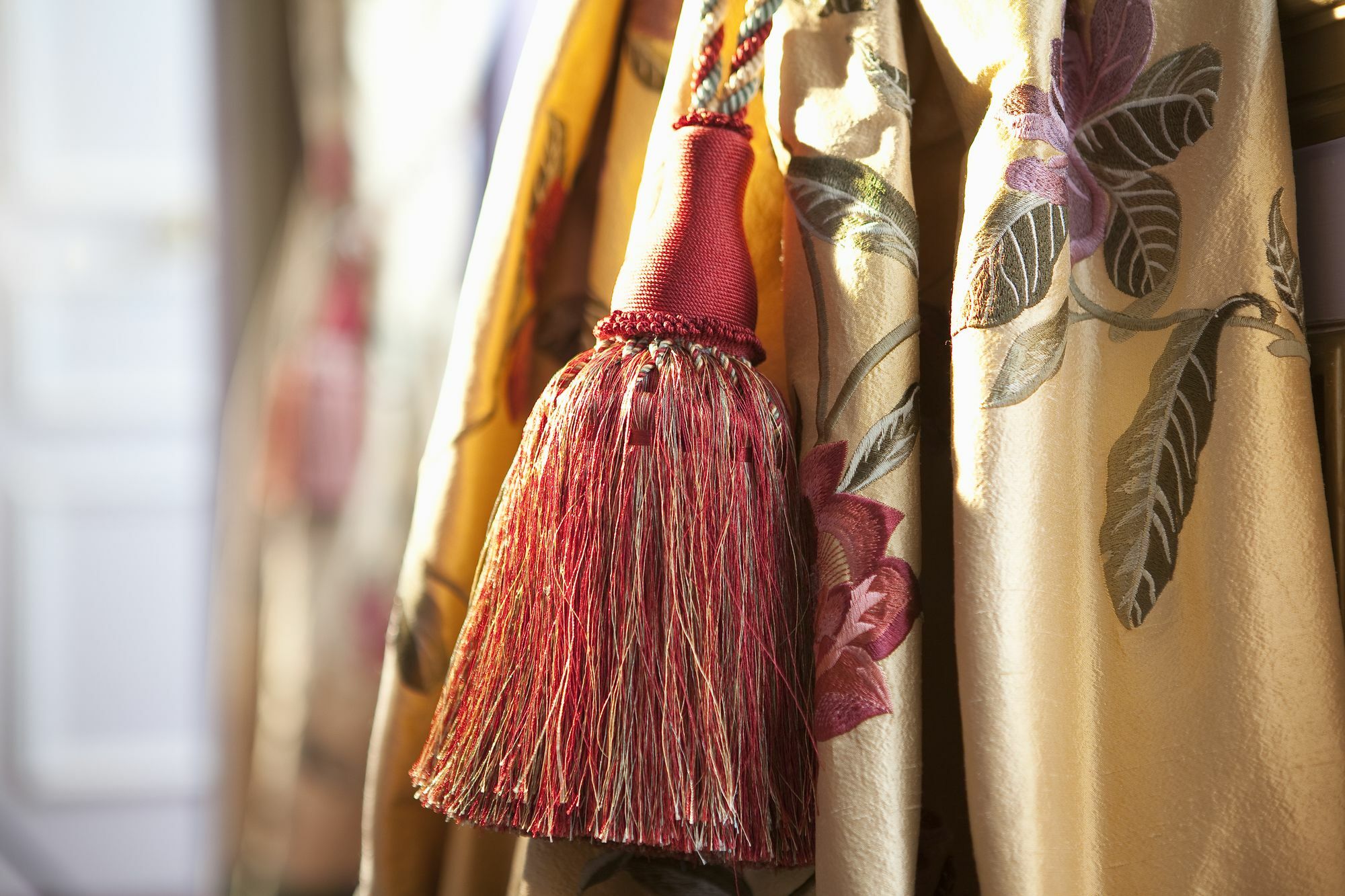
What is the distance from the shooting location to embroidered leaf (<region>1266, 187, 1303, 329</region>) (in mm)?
320

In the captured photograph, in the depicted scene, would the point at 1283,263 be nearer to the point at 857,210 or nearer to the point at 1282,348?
the point at 1282,348

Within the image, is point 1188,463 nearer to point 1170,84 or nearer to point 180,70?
point 1170,84

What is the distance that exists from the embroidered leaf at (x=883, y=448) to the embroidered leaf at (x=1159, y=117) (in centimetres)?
13

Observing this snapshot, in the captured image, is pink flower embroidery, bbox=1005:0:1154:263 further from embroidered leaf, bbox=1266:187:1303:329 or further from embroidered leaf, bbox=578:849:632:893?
embroidered leaf, bbox=578:849:632:893

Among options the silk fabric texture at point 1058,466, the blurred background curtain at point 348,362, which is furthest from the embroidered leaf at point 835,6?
the blurred background curtain at point 348,362

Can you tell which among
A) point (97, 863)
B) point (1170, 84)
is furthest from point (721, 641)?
point (97, 863)

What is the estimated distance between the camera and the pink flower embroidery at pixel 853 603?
0.31 meters

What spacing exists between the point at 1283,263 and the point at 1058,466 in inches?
4.1

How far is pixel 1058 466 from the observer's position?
1.08 feet

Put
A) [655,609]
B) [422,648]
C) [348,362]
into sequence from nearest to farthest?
[655,609]
[422,648]
[348,362]

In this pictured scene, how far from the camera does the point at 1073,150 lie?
0.35 m

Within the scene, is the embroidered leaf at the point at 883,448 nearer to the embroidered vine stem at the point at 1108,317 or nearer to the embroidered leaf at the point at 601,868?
the embroidered vine stem at the point at 1108,317

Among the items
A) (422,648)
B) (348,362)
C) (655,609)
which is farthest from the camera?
(348,362)

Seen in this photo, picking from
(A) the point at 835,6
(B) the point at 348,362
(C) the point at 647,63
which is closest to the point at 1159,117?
(A) the point at 835,6
